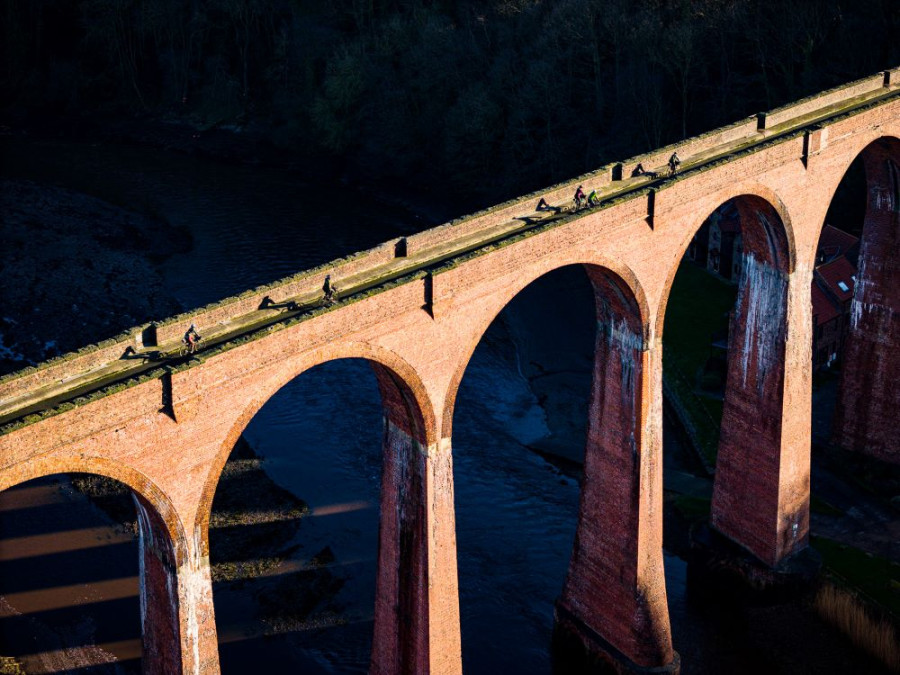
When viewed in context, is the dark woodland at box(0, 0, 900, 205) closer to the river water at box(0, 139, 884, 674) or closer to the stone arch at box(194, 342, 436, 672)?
the river water at box(0, 139, 884, 674)

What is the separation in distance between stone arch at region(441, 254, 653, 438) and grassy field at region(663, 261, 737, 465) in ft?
49.2

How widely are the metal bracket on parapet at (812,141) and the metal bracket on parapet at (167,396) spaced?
18971mm

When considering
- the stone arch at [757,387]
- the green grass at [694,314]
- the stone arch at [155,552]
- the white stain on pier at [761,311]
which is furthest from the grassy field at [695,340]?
the stone arch at [155,552]

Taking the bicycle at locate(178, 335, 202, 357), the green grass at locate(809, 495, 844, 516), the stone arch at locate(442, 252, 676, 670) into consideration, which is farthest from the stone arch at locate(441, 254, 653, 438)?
the green grass at locate(809, 495, 844, 516)

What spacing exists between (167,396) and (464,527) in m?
19.2

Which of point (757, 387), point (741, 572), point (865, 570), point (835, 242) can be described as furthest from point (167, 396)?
point (835, 242)

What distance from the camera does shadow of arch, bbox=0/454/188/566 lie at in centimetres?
1944

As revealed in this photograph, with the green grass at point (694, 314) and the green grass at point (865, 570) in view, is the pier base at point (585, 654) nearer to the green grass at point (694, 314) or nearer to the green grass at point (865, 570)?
the green grass at point (865, 570)

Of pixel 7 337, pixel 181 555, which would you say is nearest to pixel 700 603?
pixel 181 555

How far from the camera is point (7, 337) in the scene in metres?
52.7

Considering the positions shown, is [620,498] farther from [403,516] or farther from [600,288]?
[403,516]

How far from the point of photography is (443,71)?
73000 millimetres

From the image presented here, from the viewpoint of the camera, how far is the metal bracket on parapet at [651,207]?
28.1 meters

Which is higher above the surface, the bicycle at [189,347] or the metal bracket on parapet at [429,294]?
the metal bracket on parapet at [429,294]
